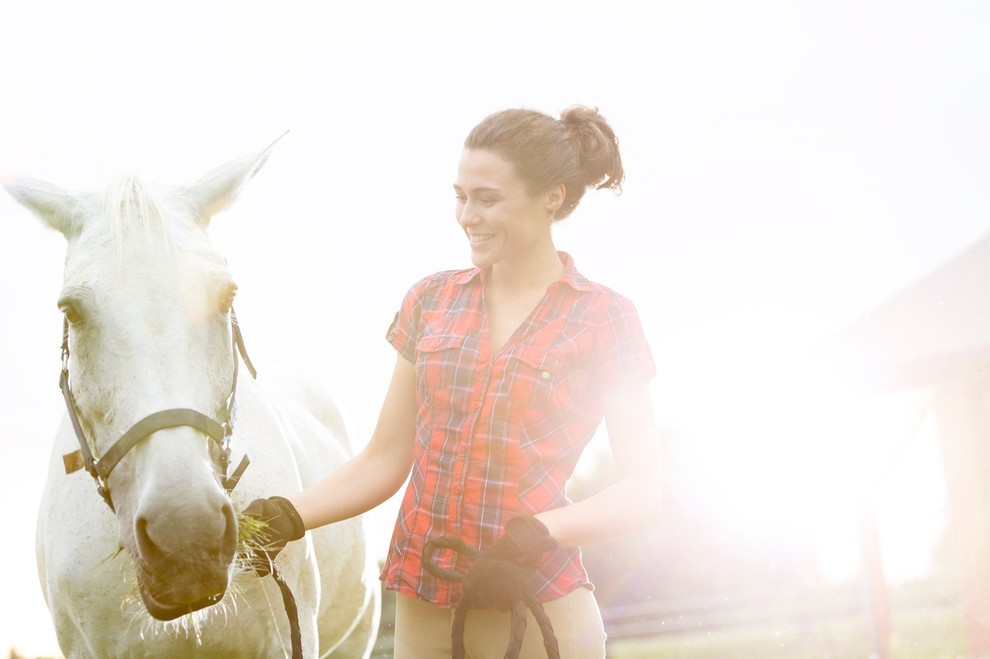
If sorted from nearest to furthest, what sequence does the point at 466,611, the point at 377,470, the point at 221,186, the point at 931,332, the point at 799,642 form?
the point at 466,611 → the point at 377,470 → the point at 221,186 → the point at 931,332 → the point at 799,642

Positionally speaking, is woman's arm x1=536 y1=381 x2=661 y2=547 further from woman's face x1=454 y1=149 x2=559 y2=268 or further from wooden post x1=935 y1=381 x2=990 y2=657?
wooden post x1=935 y1=381 x2=990 y2=657

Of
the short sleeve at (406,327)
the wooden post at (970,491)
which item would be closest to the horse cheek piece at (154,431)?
the short sleeve at (406,327)

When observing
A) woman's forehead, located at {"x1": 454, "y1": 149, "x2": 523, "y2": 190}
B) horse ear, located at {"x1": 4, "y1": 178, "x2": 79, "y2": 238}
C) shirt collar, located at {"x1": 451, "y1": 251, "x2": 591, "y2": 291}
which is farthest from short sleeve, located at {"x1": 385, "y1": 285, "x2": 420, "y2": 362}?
horse ear, located at {"x1": 4, "y1": 178, "x2": 79, "y2": 238}

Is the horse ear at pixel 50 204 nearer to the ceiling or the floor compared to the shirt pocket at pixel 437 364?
nearer to the ceiling

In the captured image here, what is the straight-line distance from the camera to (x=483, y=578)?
205 cm

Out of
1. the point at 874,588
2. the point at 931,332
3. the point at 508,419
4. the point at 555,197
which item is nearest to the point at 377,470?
the point at 508,419

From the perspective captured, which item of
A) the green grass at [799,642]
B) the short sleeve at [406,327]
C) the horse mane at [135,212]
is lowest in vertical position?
the green grass at [799,642]

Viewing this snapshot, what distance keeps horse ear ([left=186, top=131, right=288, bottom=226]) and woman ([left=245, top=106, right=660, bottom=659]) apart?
2.23 ft

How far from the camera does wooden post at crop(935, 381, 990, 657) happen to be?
28.3 feet

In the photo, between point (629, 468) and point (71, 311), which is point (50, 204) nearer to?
point (71, 311)

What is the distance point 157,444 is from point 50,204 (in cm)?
Result: 85

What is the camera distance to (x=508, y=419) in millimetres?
2215

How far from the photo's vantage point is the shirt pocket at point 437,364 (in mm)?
2305

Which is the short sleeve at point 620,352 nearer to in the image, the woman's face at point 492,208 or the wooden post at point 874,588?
the woman's face at point 492,208
